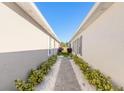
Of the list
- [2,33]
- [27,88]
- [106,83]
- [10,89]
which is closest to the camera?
[2,33]

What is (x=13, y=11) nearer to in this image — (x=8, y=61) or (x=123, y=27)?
(x=8, y=61)

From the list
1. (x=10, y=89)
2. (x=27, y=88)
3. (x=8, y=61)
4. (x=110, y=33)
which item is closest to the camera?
(x=8, y=61)

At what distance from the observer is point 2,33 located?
3227mm

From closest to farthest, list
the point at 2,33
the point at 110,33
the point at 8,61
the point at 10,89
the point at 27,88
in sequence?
the point at 2,33 → the point at 8,61 → the point at 10,89 → the point at 27,88 → the point at 110,33

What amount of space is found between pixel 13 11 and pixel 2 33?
2.95ft

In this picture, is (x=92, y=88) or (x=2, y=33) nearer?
(x=2, y=33)

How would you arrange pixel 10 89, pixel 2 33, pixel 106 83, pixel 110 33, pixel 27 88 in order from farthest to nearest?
pixel 110 33, pixel 106 83, pixel 27 88, pixel 10 89, pixel 2 33

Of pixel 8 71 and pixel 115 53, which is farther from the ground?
pixel 115 53

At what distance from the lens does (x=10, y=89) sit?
3.74 m

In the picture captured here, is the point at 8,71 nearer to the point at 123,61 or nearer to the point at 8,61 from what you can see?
the point at 8,61

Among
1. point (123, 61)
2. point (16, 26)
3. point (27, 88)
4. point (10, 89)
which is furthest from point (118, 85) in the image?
point (16, 26)

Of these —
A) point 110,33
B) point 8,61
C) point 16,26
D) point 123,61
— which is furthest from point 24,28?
point 123,61

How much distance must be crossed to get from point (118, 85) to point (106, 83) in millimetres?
342

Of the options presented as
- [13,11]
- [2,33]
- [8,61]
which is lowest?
[8,61]
